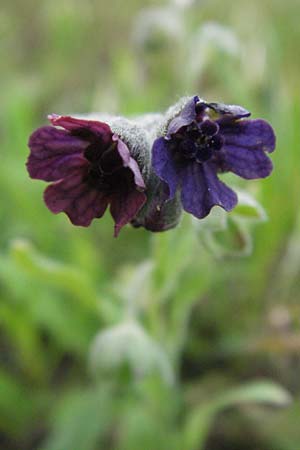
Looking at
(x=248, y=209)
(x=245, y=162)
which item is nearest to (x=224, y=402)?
(x=248, y=209)

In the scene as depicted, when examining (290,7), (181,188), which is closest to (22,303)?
(181,188)

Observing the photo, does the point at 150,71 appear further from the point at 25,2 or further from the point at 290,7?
the point at 25,2

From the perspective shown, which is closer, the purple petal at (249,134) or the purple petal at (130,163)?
the purple petal at (130,163)

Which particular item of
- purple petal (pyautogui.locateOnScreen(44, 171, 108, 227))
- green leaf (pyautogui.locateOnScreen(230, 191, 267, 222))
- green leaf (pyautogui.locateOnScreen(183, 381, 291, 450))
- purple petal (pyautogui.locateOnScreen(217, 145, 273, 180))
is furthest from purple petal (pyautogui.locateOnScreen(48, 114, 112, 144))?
green leaf (pyautogui.locateOnScreen(183, 381, 291, 450))

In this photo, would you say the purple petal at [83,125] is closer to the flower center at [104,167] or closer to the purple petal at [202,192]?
the flower center at [104,167]

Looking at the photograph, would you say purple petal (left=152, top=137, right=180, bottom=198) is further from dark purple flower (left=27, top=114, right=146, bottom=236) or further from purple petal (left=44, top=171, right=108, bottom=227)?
purple petal (left=44, top=171, right=108, bottom=227)

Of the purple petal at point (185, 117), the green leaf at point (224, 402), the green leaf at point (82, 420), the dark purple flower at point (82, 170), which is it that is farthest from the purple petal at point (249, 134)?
the green leaf at point (82, 420)

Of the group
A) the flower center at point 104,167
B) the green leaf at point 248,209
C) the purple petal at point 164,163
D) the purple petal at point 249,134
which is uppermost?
the purple petal at point 249,134

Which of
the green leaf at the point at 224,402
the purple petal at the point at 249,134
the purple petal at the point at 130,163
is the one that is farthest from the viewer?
the green leaf at the point at 224,402
